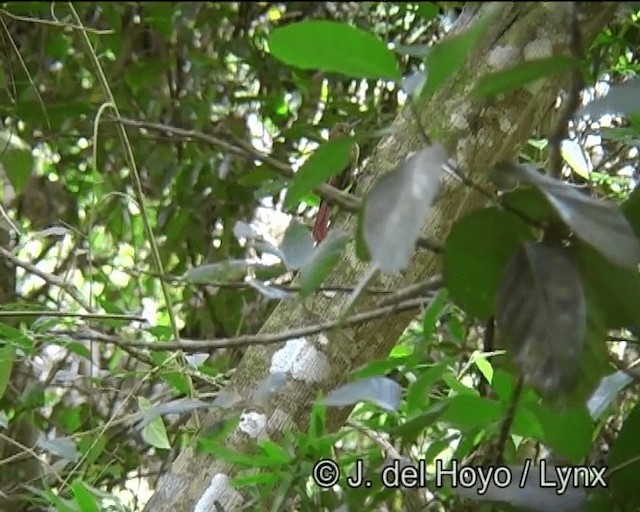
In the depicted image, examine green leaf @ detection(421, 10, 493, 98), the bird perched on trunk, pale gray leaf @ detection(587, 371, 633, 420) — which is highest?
the bird perched on trunk

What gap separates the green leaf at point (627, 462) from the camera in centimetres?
42

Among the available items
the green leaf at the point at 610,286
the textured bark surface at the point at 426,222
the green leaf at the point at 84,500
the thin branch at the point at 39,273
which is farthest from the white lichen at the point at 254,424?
the green leaf at the point at 610,286

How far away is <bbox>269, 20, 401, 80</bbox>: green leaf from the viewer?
0.99ft

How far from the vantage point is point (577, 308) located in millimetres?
300

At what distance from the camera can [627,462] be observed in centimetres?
42

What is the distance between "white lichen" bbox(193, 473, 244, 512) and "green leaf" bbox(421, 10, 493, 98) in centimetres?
38

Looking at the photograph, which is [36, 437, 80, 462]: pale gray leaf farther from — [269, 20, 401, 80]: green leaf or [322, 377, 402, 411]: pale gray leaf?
[269, 20, 401, 80]: green leaf

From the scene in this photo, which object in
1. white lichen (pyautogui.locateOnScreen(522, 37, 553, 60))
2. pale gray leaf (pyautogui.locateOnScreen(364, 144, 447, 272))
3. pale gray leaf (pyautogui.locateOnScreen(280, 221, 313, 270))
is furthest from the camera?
white lichen (pyautogui.locateOnScreen(522, 37, 553, 60))

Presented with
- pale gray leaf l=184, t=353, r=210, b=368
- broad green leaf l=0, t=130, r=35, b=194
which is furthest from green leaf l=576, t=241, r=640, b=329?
broad green leaf l=0, t=130, r=35, b=194

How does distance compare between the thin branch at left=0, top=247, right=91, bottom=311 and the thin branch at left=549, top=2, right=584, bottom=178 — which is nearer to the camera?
the thin branch at left=549, top=2, right=584, bottom=178

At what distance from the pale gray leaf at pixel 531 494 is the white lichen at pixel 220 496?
23cm

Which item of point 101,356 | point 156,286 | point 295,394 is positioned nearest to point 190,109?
point 156,286

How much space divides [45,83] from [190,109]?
18 cm

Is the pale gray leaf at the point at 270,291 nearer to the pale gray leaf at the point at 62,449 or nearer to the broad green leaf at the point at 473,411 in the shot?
the broad green leaf at the point at 473,411
